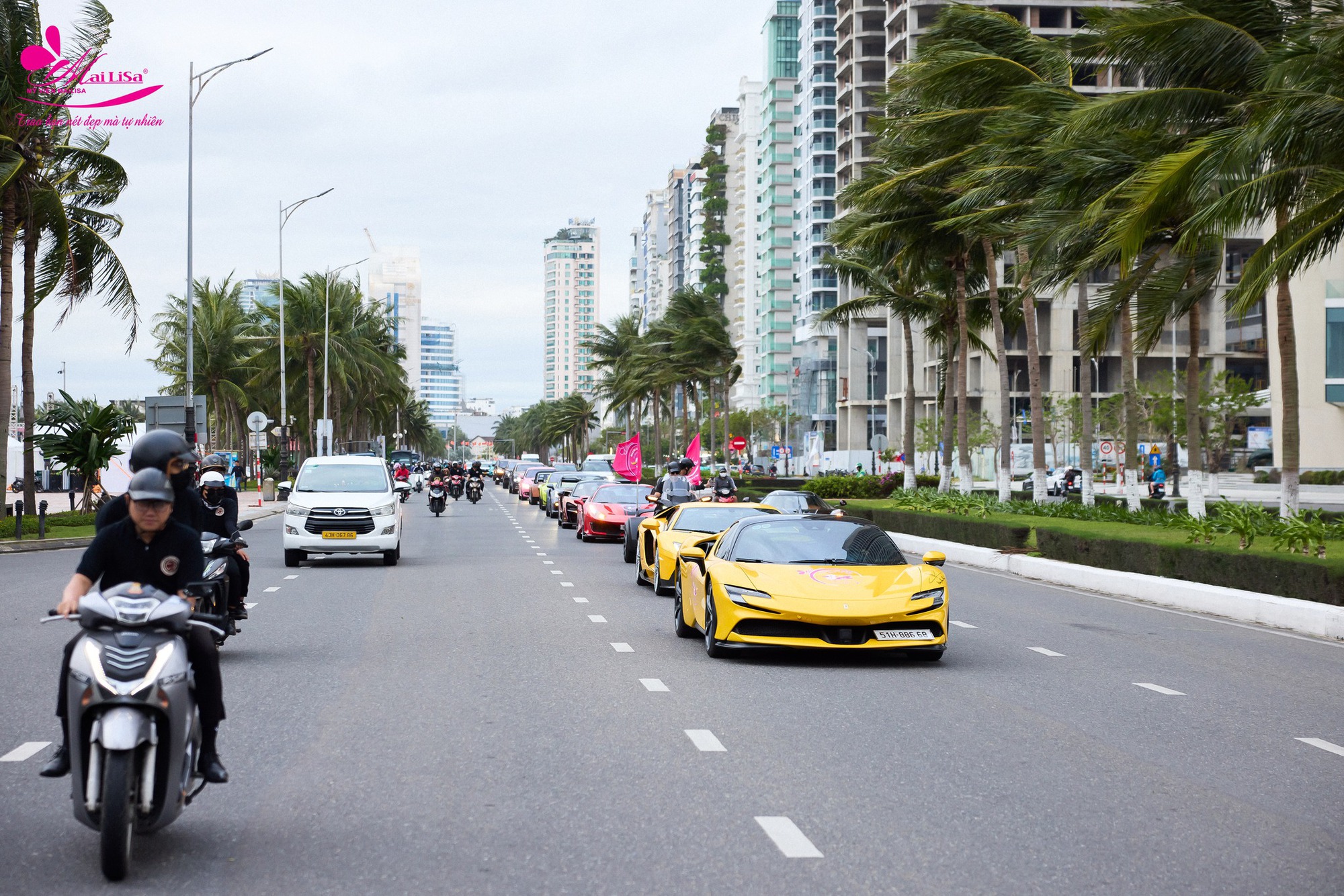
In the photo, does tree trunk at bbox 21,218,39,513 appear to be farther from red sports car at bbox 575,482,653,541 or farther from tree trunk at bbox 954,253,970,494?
tree trunk at bbox 954,253,970,494

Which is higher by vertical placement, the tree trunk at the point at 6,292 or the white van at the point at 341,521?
the tree trunk at the point at 6,292

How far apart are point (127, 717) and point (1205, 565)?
1548 cm

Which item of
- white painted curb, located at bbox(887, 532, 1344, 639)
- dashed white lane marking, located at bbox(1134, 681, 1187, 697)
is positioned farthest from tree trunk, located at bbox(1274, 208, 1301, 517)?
dashed white lane marking, located at bbox(1134, 681, 1187, 697)

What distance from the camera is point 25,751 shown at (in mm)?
7871

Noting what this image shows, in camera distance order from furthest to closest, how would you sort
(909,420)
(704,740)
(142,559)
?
(909,420)
(704,740)
(142,559)

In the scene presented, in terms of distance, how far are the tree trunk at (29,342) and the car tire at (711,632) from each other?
909 inches

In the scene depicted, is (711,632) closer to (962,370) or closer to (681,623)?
(681,623)

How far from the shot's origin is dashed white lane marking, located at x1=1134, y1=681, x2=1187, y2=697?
34.2 ft

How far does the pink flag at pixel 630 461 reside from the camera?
51.5 metres

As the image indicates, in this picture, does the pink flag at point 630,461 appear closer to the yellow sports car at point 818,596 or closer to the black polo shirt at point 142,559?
the yellow sports car at point 818,596

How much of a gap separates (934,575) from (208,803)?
688cm

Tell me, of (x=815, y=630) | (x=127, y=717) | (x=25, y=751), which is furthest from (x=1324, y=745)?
(x=25, y=751)

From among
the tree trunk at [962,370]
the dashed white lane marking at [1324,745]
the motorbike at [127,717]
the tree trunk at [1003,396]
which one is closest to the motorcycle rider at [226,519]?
the motorbike at [127,717]

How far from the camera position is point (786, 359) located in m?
148
